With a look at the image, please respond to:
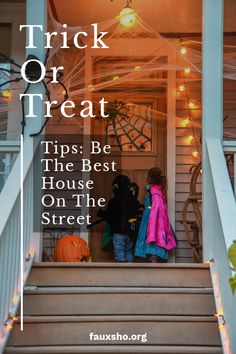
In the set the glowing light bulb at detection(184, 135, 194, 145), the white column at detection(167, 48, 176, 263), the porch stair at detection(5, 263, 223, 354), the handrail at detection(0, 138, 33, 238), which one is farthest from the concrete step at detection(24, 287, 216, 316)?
the glowing light bulb at detection(184, 135, 194, 145)

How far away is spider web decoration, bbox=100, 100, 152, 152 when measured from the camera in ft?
17.8

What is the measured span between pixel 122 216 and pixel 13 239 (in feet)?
6.27

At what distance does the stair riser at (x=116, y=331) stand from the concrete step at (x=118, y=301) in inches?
4.4

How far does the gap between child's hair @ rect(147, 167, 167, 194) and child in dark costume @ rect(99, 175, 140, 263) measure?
22 centimetres

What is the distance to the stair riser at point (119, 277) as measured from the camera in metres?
3.47

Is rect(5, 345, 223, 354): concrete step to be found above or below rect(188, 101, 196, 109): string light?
below

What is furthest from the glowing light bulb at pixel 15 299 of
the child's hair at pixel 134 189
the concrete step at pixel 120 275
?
the child's hair at pixel 134 189

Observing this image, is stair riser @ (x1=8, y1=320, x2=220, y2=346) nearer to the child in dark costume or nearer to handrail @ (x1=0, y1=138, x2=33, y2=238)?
handrail @ (x1=0, y1=138, x2=33, y2=238)

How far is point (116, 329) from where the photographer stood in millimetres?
3109

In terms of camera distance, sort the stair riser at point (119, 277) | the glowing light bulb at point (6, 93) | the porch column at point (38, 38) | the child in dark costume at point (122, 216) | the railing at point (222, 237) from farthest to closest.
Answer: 1. the child in dark costume at point (122, 216)
2. the glowing light bulb at point (6, 93)
3. the porch column at point (38, 38)
4. the stair riser at point (119, 277)
5. the railing at point (222, 237)

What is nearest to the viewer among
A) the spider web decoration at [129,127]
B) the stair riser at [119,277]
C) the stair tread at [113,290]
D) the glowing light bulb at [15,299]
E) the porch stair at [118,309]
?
the porch stair at [118,309]

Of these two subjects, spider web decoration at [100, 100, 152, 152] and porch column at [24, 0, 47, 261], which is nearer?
porch column at [24, 0, 47, 261]

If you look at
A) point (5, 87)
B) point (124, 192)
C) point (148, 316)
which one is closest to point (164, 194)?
point (124, 192)

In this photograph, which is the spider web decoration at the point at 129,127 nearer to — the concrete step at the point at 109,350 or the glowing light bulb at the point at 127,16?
the glowing light bulb at the point at 127,16
